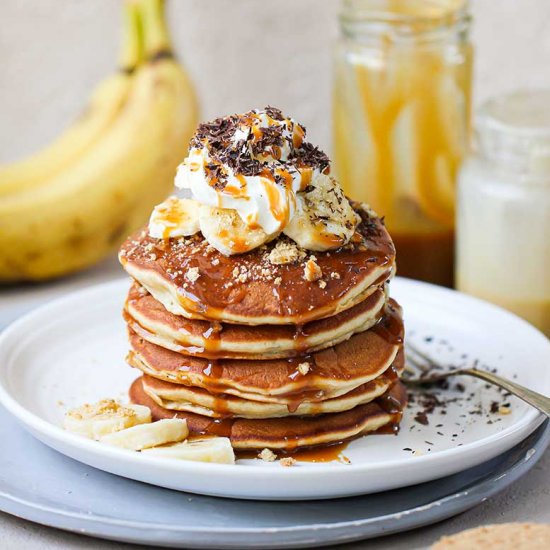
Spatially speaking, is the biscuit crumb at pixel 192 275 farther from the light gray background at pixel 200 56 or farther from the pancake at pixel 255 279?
the light gray background at pixel 200 56

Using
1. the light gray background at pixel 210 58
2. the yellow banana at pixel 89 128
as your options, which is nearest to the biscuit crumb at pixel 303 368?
the yellow banana at pixel 89 128

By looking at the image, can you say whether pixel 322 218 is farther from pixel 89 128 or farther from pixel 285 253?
pixel 89 128

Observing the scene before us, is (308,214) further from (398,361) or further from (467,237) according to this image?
(467,237)

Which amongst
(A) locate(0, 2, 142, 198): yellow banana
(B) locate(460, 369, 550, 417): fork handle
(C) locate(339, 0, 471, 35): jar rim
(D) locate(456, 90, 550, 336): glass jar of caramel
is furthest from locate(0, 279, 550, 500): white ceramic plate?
(A) locate(0, 2, 142, 198): yellow banana

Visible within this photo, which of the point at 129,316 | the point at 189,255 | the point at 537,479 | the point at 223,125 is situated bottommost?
the point at 537,479

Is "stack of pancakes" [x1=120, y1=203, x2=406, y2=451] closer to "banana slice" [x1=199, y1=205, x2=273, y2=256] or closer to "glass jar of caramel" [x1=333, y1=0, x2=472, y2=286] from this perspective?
"banana slice" [x1=199, y1=205, x2=273, y2=256]

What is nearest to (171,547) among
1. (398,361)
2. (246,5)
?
(398,361)
